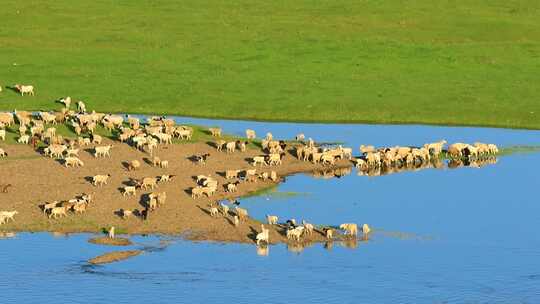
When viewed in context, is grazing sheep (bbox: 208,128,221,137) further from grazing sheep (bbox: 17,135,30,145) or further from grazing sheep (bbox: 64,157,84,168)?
grazing sheep (bbox: 64,157,84,168)

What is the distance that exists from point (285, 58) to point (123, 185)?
32.4 meters

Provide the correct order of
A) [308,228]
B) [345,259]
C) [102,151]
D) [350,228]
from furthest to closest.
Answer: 1. [102,151]
2. [350,228]
3. [308,228]
4. [345,259]

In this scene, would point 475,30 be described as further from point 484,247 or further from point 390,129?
point 484,247

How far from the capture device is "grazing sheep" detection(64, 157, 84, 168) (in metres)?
52.9

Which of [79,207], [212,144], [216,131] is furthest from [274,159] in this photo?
[79,207]

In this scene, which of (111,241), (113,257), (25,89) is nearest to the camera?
(113,257)

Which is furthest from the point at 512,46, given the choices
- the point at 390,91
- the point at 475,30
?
the point at 390,91

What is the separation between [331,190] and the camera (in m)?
51.9

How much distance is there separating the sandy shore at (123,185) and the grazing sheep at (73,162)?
0.85ft

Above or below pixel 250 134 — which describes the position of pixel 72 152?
below

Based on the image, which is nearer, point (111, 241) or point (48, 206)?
point (111, 241)

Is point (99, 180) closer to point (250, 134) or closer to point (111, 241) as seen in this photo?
point (111, 241)

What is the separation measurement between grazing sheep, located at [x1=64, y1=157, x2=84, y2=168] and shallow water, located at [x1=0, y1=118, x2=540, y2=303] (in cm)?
787

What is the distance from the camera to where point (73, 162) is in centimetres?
5306
